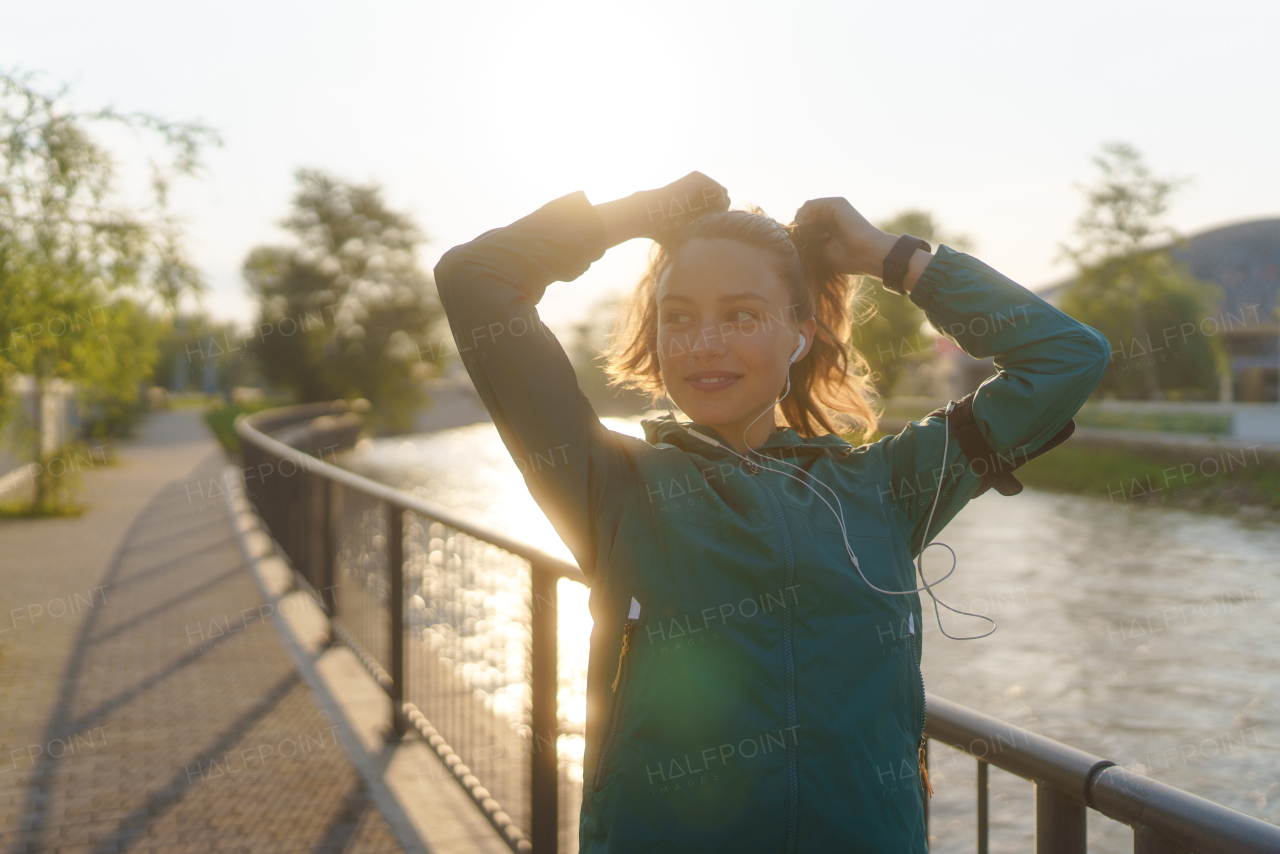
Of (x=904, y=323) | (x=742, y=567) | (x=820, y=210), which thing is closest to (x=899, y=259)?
(x=820, y=210)

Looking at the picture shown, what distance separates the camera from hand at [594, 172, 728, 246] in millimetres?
1942

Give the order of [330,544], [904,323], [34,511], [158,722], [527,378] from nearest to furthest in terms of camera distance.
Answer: [527,378] < [158,722] < [330,544] < [34,511] < [904,323]

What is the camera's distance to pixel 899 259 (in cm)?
193

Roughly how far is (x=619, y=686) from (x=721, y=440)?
0.46 m

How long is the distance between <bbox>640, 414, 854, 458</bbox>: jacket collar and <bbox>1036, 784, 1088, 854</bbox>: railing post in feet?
2.08

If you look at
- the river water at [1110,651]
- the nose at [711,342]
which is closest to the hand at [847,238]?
the nose at [711,342]

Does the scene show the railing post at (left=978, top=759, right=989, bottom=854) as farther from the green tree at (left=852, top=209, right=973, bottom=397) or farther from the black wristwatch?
the green tree at (left=852, top=209, right=973, bottom=397)

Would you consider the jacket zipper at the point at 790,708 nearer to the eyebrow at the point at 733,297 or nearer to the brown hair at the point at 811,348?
the eyebrow at the point at 733,297

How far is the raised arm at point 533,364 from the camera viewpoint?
1720mm

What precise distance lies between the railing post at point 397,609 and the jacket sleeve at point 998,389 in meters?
3.42

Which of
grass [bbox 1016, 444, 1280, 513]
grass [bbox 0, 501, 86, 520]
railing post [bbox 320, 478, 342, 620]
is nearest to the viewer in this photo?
railing post [bbox 320, 478, 342, 620]

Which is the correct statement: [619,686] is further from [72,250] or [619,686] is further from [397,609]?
[72,250]

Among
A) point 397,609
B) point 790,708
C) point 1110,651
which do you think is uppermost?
point 790,708

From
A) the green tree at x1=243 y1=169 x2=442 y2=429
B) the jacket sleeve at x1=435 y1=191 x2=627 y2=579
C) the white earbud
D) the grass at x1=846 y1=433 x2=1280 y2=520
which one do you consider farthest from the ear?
the green tree at x1=243 y1=169 x2=442 y2=429
